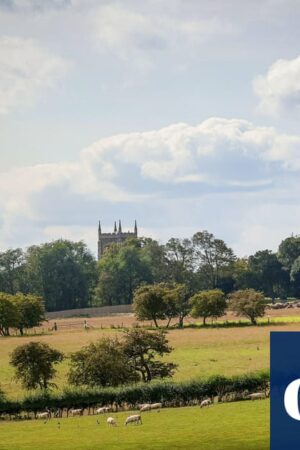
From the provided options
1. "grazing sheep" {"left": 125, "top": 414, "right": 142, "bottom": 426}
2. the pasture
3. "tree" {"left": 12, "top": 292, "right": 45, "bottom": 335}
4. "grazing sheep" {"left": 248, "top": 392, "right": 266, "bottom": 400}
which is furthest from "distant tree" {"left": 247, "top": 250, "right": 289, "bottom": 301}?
"grazing sheep" {"left": 125, "top": 414, "right": 142, "bottom": 426}

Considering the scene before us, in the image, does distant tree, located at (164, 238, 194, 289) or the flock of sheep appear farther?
distant tree, located at (164, 238, 194, 289)

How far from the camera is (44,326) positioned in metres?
138

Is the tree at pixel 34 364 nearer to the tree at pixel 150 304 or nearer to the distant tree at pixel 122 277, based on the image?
the tree at pixel 150 304

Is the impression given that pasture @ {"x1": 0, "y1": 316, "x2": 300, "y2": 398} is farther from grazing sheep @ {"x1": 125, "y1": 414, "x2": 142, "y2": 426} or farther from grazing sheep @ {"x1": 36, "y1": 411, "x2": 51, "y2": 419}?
grazing sheep @ {"x1": 125, "y1": 414, "x2": 142, "y2": 426}

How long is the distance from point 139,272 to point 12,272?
3051cm

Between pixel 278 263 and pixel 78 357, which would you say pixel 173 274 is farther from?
pixel 78 357

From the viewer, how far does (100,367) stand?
63719 millimetres

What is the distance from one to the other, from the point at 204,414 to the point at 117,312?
109 meters

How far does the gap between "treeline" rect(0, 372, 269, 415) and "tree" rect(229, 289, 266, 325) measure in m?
59.8

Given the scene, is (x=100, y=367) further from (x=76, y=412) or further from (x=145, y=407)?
(x=145, y=407)

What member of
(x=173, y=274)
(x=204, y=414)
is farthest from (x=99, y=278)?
(x=204, y=414)

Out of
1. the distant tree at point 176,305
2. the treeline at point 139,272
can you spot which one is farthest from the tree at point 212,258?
the distant tree at point 176,305

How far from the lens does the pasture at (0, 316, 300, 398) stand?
71.6 metres

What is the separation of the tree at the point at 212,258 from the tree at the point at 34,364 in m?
119
